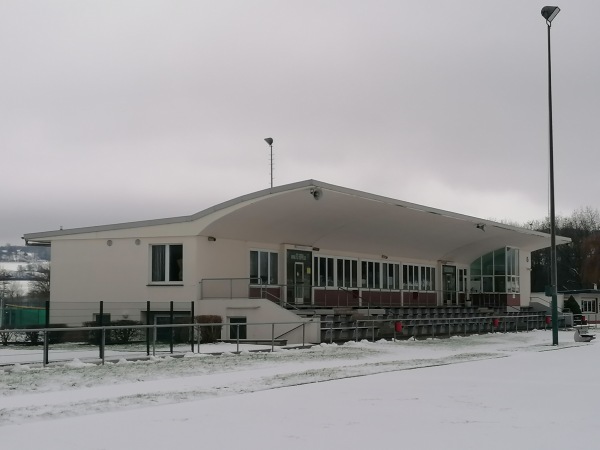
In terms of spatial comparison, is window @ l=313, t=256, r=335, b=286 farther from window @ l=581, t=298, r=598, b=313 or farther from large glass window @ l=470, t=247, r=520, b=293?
window @ l=581, t=298, r=598, b=313

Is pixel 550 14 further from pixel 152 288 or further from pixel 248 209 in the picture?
pixel 152 288

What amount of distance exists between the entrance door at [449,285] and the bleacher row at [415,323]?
332 centimetres

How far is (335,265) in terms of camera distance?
39094 mm

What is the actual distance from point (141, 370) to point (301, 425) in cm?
796

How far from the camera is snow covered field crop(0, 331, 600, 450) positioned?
998cm

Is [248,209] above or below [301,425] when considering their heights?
above

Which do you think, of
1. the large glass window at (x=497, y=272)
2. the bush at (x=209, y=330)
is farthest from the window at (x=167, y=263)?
the large glass window at (x=497, y=272)

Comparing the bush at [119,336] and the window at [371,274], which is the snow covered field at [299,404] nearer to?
the bush at [119,336]

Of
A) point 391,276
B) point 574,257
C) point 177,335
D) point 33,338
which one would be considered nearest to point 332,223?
point 177,335

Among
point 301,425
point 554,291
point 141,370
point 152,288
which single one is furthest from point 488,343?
point 301,425

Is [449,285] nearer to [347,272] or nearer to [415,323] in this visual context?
[347,272]

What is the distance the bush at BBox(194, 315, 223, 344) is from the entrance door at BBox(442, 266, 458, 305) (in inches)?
904

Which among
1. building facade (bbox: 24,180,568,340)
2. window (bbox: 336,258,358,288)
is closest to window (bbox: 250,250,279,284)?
building facade (bbox: 24,180,568,340)

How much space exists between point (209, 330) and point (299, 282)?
7494mm
